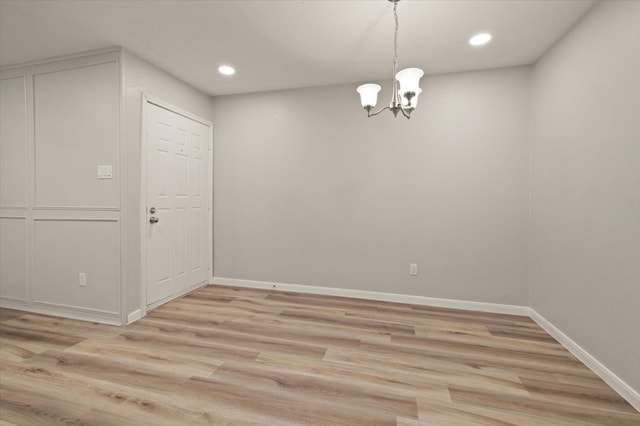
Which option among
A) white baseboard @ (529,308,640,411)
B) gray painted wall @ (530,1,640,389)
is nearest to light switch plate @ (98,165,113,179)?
gray painted wall @ (530,1,640,389)

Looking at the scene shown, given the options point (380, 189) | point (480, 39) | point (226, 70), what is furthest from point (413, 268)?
point (226, 70)

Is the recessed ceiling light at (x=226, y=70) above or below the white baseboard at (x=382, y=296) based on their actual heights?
above

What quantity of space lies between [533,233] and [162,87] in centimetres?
419

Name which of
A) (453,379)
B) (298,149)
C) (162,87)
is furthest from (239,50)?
(453,379)

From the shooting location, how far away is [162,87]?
3.18 metres

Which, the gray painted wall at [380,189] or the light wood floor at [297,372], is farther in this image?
the gray painted wall at [380,189]

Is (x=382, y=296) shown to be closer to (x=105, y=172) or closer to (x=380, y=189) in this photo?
(x=380, y=189)

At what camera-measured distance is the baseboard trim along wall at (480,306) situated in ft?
5.96

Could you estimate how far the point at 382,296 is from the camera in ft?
11.4

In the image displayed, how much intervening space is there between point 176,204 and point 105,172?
79 cm

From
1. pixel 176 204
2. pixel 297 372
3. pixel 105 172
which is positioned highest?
pixel 105 172

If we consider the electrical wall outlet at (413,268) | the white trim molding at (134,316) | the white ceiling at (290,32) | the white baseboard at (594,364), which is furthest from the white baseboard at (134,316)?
the white baseboard at (594,364)

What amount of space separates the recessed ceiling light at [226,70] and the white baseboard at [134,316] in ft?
8.66

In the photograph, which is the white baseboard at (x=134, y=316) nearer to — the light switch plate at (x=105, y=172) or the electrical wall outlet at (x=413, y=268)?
the light switch plate at (x=105, y=172)
